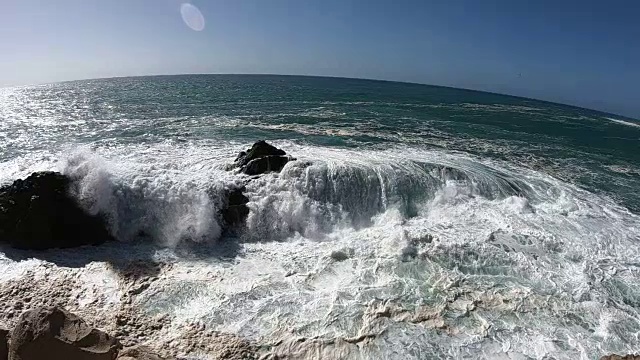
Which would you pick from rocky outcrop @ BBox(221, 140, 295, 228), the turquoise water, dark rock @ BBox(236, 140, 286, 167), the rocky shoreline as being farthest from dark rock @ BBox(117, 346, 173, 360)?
the turquoise water

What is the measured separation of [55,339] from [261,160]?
957 centimetres

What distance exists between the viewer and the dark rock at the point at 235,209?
12.2 metres

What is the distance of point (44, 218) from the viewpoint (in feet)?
34.9

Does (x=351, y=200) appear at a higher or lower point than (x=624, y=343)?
higher

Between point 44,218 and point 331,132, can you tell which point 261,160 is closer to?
point 44,218

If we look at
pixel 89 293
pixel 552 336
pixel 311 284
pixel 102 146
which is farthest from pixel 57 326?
pixel 102 146

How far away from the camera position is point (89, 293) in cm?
841

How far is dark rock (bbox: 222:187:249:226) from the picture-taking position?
12211 mm

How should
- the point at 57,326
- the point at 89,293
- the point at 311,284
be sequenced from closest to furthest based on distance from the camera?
the point at 57,326 → the point at 89,293 → the point at 311,284

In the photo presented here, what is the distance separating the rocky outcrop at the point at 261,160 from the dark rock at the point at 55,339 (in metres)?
8.73

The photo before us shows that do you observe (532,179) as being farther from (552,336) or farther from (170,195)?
(170,195)

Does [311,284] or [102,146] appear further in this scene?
[102,146]

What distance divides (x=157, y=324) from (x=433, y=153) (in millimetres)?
17351

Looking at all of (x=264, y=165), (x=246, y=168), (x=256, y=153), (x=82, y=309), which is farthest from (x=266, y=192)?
(x=82, y=309)
